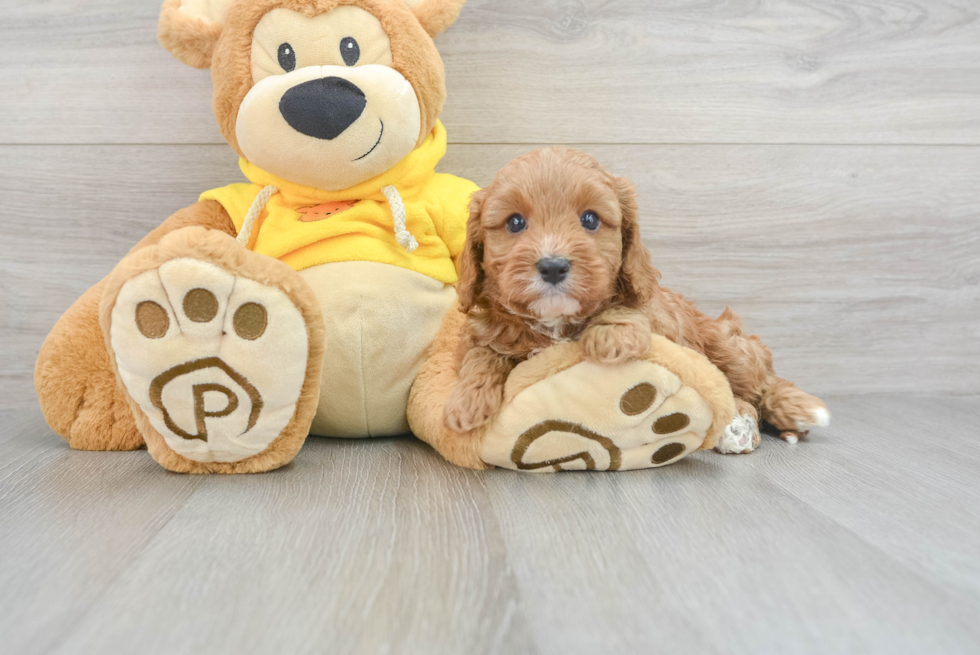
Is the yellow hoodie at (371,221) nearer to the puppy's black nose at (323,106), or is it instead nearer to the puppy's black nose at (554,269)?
the puppy's black nose at (323,106)

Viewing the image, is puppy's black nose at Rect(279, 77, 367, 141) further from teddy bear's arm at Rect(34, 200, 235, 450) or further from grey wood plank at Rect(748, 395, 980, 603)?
grey wood plank at Rect(748, 395, 980, 603)

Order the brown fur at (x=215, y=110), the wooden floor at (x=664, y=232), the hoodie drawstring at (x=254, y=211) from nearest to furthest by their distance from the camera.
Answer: the wooden floor at (x=664, y=232) → the brown fur at (x=215, y=110) → the hoodie drawstring at (x=254, y=211)

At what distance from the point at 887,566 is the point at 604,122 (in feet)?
4.30

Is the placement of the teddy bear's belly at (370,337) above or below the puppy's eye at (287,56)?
below

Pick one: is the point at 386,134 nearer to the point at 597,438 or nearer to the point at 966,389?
the point at 597,438

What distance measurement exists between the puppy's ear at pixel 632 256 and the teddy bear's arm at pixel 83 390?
107 cm

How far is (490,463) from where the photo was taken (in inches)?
50.0

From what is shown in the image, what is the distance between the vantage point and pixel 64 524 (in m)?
1.03

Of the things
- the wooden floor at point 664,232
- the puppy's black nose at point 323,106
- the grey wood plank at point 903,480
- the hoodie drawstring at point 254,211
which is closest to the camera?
the grey wood plank at point 903,480

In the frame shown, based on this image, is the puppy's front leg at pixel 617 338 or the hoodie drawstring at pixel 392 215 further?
the hoodie drawstring at pixel 392 215

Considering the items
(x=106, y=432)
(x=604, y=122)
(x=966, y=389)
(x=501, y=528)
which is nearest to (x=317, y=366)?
(x=501, y=528)

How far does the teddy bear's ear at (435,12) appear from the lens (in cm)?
147

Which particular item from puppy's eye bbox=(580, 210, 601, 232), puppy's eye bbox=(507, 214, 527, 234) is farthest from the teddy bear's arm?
puppy's eye bbox=(580, 210, 601, 232)

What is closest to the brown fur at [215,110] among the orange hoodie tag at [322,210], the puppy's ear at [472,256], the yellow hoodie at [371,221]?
the yellow hoodie at [371,221]
